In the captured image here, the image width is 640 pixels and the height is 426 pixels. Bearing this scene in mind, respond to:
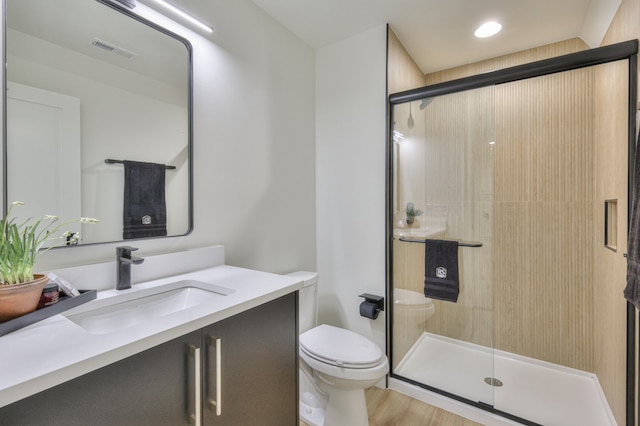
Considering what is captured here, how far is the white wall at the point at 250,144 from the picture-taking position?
148cm

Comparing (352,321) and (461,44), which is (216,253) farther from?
(461,44)

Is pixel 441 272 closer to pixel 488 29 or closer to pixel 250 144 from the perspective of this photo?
pixel 250 144

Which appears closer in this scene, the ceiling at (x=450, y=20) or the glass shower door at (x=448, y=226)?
the ceiling at (x=450, y=20)

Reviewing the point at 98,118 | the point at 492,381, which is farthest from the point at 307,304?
the point at 98,118

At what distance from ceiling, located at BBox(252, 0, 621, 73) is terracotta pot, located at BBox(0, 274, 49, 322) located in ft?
5.93

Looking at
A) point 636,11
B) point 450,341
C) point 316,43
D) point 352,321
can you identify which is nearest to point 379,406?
point 352,321

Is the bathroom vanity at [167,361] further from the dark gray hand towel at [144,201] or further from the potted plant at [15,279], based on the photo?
the dark gray hand towel at [144,201]

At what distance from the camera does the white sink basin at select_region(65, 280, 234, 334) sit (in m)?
0.95

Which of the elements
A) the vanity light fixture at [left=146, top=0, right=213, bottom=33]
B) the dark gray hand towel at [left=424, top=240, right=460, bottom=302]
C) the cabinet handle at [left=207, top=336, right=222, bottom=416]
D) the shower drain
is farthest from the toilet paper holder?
the vanity light fixture at [left=146, top=0, right=213, bottom=33]

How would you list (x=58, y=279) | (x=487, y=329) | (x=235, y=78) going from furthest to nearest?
(x=487, y=329)
(x=235, y=78)
(x=58, y=279)

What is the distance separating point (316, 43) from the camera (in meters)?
2.21

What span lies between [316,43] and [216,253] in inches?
67.4

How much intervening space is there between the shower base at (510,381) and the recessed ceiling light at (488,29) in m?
2.17

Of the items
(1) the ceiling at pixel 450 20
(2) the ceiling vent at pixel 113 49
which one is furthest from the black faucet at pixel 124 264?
A: (1) the ceiling at pixel 450 20
